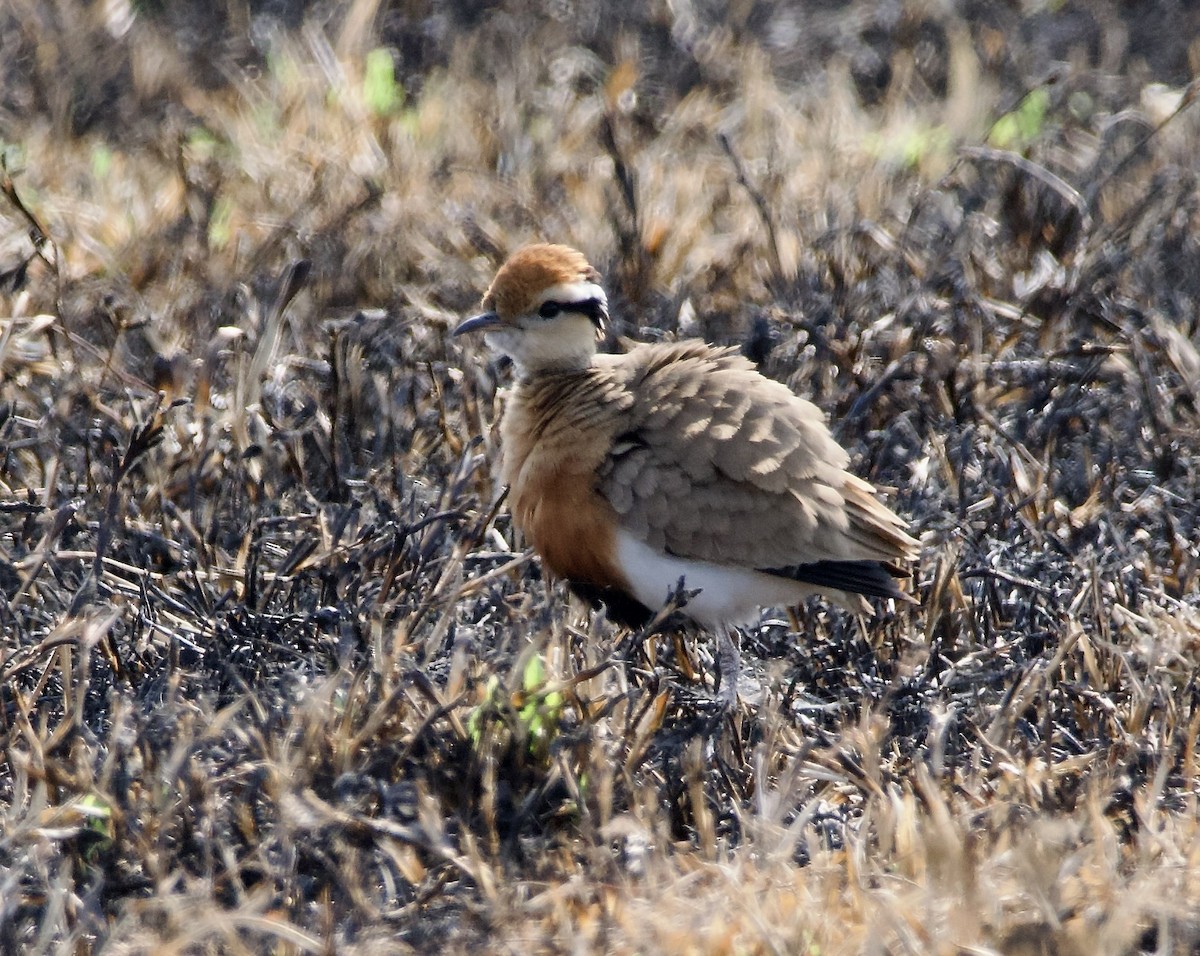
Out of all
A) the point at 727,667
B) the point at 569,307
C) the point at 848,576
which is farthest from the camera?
the point at 569,307

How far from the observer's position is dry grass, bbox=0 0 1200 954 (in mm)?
3195

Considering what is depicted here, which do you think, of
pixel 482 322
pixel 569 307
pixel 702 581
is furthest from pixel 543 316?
pixel 702 581

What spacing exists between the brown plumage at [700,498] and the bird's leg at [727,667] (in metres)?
0.03

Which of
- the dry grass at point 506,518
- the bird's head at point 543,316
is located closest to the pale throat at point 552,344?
the bird's head at point 543,316

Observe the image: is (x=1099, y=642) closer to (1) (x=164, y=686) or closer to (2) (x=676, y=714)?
(2) (x=676, y=714)

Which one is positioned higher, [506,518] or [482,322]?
[482,322]

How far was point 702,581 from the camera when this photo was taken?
13.7 feet

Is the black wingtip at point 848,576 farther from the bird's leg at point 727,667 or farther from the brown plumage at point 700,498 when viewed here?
the bird's leg at point 727,667

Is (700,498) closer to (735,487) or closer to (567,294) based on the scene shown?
(735,487)

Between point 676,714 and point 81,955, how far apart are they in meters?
1.58

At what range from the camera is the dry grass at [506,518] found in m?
3.20

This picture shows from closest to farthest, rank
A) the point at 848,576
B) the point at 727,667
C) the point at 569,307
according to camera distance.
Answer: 1. the point at 848,576
2. the point at 727,667
3. the point at 569,307

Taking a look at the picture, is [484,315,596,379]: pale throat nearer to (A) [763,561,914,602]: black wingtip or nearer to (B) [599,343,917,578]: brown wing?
(B) [599,343,917,578]: brown wing

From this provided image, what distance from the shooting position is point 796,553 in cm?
413
